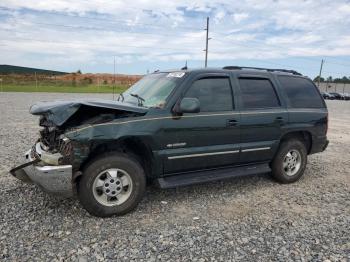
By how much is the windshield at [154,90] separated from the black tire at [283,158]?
221cm

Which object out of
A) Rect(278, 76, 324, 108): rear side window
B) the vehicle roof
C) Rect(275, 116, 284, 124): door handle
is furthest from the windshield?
Rect(278, 76, 324, 108): rear side window

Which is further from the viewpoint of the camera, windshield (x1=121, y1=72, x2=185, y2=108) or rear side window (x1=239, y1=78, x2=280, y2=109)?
rear side window (x1=239, y1=78, x2=280, y2=109)

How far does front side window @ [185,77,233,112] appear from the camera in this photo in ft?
15.8

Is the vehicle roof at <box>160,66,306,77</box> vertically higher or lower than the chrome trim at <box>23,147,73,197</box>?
higher

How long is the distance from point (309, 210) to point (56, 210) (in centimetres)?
335

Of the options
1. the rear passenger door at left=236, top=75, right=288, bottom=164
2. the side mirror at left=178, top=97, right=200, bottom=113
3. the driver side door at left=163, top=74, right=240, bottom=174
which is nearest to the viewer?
the side mirror at left=178, top=97, right=200, bottom=113

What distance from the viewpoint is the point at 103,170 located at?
413 cm

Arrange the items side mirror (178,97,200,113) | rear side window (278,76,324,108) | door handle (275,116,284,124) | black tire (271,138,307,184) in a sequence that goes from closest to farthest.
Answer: side mirror (178,97,200,113)
door handle (275,116,284,124)
black tire (271,138,307,184)
rear side window (278,76,324,108)

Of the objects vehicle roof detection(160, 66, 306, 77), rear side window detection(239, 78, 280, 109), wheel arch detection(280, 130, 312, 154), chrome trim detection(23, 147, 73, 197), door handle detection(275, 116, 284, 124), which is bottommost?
chrome trim detection(23, 147, 73, 197)

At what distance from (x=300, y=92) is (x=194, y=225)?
328 centimetres

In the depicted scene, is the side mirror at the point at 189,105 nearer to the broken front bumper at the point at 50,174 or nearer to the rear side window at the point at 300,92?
the broken front bumper at the point at 50,174

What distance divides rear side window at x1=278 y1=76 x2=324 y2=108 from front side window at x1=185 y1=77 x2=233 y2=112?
4.23 feet

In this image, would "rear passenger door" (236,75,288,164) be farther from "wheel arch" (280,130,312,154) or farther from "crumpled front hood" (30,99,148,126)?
"crumpled front hood" (30,99,148,126)

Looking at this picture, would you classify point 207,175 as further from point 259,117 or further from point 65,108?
point 65,108
